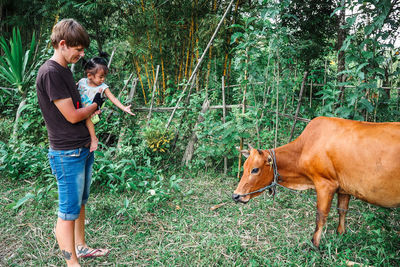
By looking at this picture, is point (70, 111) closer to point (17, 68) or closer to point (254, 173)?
point (254, 173)

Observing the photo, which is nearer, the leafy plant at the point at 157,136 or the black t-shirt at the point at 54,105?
the black t-shirt at the point at 54,105

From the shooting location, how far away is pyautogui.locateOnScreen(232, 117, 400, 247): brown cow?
2123 millimetres

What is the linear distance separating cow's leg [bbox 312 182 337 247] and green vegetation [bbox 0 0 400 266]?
15 cm

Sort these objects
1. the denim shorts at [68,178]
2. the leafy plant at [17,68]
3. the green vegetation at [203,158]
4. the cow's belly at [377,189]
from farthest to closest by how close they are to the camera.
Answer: the leafy plant at [17,68] → the green vegetation at [203,158] → the cow's belly at [377,189] → the denim shorts at [68,178]

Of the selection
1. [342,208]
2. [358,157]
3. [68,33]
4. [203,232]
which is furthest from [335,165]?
[68,33]

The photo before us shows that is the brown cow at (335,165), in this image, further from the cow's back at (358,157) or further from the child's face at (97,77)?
the child's face at (97,77)

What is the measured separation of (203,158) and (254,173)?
1596 millimetres

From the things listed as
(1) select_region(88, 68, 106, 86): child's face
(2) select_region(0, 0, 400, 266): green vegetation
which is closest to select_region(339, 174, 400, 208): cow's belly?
(2) select_region(0, 0, 400, 266): green vegetation

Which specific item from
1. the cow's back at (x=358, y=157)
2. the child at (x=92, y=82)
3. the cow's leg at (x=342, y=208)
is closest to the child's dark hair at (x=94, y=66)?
the child at (x=92, y=82)

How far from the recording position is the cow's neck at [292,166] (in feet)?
8.77

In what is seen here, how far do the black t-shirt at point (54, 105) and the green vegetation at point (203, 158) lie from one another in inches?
45.6

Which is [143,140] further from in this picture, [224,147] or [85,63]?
[85,63]

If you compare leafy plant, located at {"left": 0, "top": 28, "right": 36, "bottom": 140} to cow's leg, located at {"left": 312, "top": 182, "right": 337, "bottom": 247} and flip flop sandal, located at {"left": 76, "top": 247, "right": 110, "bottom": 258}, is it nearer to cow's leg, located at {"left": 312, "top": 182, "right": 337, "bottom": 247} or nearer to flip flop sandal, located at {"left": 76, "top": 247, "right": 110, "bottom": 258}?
flip flop sandal, located at {"left": 76, "top": 247, "right": 110, "bottom": 258}

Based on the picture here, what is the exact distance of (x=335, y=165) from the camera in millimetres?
2344
